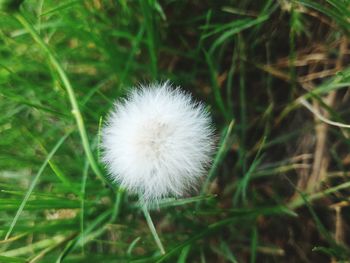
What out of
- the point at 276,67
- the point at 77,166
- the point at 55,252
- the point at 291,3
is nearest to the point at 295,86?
the point at 276,67

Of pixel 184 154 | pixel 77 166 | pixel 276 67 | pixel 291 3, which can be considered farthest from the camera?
pixel 276 67

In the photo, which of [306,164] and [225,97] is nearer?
[306,164]

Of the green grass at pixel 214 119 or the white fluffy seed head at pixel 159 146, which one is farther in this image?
the green grass at pixel 214 119

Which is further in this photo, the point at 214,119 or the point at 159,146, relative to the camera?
the point at 214,119

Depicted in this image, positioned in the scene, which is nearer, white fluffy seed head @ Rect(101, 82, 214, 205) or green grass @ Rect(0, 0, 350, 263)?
white fluffy seed head @ Rect(101, 82, 214, 205)

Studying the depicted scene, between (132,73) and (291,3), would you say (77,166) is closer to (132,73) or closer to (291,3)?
(132,73)
